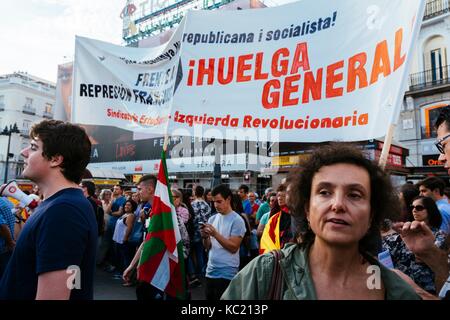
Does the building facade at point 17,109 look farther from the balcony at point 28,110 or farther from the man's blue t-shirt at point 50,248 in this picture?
the man's blue t-shirt at point 50,248

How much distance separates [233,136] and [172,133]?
70 centimetres

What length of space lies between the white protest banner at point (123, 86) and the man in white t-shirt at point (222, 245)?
1.32m

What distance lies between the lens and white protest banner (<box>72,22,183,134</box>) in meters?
4.54

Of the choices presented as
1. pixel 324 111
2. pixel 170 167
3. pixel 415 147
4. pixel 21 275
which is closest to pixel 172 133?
pixel 324 111

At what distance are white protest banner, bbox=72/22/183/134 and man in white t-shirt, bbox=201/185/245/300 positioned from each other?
132 centimetres

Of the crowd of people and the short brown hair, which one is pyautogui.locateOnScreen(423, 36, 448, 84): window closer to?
the crowd of people

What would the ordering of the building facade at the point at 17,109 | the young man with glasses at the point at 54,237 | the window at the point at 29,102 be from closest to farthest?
the young man with glasses at the point at 54,237, the building facade at the point at 17,109, the window at the point at 29,102

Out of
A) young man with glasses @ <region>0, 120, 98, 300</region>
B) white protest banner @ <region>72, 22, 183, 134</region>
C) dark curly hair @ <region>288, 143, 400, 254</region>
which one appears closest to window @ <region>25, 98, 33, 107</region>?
white protest banner @ <region>72, 22, 183, 134</region>

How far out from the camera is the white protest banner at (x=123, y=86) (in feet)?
14.9

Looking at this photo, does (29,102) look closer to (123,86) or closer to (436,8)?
(436,8)

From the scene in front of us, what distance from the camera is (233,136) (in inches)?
138

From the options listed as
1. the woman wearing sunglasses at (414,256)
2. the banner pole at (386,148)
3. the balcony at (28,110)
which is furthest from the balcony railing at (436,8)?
the balcony at (28,110)

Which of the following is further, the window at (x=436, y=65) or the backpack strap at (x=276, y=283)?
the window at (x=436, y=65)

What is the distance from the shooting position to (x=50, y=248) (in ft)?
5.15
